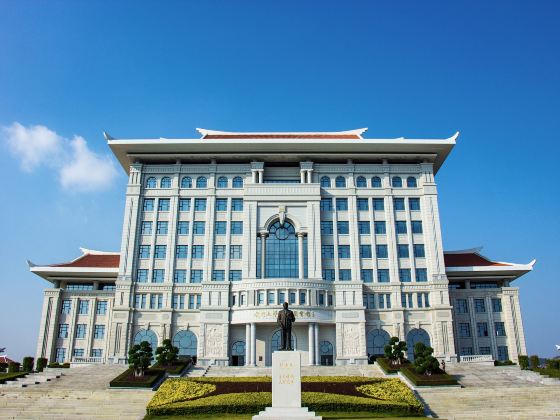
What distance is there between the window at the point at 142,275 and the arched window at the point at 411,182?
24106mm

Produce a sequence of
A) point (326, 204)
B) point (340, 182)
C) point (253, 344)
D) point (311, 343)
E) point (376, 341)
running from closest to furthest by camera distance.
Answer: point (253, 344) → point (311, 343) → point (376, 341) → point (326, 204) → point (340, 182)

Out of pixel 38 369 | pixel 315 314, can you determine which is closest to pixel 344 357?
pixel 315 314

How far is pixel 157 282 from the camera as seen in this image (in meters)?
40.7

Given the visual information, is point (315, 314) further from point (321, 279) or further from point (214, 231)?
point (214, 231)

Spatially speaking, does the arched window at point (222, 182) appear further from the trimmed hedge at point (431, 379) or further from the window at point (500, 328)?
the window at point (500, 328)

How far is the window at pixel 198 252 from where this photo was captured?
41.4 m

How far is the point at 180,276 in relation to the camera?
1610 inches

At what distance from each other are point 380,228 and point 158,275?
19419mm

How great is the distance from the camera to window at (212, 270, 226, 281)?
40.5 m

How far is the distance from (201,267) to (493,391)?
79.3ft


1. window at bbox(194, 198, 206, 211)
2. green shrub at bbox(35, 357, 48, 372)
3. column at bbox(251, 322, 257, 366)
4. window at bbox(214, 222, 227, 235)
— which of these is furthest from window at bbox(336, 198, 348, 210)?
green shrub at bbox(35, 357, 48, 372)

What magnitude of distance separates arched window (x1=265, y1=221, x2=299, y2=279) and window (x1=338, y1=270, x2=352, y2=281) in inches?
146

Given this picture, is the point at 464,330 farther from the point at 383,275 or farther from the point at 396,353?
the point at 396,353

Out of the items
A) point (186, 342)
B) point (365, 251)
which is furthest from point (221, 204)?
point (365, 251)
